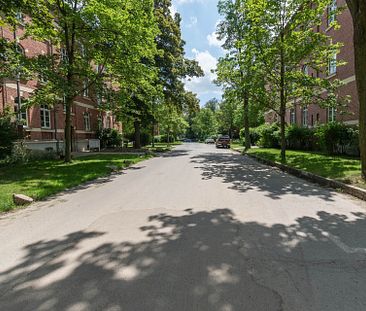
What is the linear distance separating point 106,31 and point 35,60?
3937 millimetres

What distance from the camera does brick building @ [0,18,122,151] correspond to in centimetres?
1959

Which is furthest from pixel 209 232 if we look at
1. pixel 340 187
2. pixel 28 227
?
pixel 340 187

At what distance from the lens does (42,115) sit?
2336 centimetres

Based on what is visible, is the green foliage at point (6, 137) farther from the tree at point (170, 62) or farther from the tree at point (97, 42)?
the tree at point (170, 62)

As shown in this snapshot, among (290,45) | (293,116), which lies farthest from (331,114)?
(290,45)

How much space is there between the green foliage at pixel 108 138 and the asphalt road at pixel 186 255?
88.1ft

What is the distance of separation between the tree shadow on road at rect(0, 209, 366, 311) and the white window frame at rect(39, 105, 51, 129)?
2099 centimetres

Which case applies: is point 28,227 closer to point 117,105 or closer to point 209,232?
point 209,232

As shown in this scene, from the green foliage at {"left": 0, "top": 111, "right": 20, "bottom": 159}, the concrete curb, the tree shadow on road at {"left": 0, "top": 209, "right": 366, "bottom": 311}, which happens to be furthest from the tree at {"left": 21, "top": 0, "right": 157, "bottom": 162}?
the tree shadow on road at {"left": 0, "top": 209, "right": 366, "bottom": 311}

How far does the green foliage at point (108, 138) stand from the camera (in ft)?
110

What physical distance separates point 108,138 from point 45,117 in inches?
418

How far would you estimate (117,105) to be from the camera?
59.2 feet

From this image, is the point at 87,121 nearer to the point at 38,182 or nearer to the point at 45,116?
the point at 45,116

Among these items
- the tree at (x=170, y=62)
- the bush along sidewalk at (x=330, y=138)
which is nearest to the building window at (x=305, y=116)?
the bush along sidewalk at (x=330, y=138)
